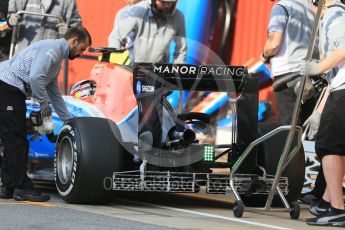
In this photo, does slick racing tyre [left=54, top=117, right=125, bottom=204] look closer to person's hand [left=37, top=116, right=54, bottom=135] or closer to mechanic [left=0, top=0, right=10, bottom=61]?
person's hand [left=37, top=116, right=54, bottom=135]

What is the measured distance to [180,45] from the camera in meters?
11.3

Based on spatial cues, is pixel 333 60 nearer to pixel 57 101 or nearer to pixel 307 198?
pixel 307 198

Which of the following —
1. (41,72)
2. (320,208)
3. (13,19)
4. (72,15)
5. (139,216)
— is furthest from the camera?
(72,15)

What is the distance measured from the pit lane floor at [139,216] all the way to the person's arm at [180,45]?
5.38 feet

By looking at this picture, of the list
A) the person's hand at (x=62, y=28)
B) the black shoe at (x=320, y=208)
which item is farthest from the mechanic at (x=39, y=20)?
the black shoe at (x=320, y=208)

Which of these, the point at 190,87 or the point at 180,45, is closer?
the point at 190,87

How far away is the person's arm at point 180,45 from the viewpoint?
11.1 meters

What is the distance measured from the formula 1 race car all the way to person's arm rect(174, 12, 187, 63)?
1.19 meters

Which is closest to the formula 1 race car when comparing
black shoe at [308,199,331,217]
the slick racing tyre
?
the slick racing tyre

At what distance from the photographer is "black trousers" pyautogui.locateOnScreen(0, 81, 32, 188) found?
952 centimetres

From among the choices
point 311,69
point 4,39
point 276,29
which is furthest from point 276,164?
point 4,39

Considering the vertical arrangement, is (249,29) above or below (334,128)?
above

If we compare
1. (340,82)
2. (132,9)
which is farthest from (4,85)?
(340,82)

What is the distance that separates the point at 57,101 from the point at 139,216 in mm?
1843
